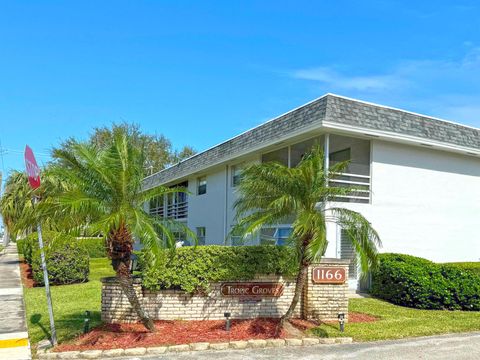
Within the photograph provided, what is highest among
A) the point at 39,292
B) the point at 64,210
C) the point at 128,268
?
the point at 64,210

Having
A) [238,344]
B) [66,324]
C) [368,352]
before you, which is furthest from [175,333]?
[368,352]

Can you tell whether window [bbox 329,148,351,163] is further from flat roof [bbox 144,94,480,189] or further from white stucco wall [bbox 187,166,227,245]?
white stucco wall [bbox 187,166,227,245]

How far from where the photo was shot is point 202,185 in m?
24.8

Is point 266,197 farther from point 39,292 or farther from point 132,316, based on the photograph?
point 39,292

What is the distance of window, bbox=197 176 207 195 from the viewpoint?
2434 cm

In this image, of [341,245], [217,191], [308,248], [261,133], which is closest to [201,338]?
[308,248]

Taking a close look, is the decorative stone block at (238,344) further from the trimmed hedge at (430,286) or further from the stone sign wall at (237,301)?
the trimmed hedge at (430,286)

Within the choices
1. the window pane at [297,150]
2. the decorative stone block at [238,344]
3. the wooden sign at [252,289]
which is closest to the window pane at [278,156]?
the window pane at [297,150]

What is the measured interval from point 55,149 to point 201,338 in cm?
434

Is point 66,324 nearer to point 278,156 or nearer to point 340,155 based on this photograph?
point 278,156

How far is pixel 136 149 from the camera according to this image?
8.91 metres

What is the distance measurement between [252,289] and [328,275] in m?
1.76

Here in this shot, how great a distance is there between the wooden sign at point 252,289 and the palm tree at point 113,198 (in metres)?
1.92

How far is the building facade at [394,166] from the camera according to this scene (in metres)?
14.9
